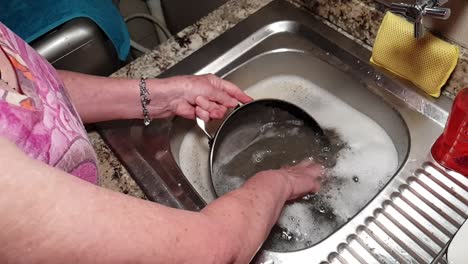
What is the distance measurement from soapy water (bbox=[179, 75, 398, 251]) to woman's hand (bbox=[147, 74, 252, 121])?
11 centimetres

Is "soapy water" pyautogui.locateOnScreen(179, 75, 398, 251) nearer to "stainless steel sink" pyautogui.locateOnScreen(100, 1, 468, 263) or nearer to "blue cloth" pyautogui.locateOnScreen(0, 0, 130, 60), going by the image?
"stainless steel sink" pyautogui.locateOnScreen(100, 1, 468, 263)

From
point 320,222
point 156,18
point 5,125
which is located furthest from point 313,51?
point 156,18

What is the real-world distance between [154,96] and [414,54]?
47 cm

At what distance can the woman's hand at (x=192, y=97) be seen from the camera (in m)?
0.82

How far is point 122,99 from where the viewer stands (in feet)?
2.61

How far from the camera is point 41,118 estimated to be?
52 centimetres

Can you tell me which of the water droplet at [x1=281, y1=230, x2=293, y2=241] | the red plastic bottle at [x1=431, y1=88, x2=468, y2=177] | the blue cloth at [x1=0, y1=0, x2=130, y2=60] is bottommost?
the water droplet at [x1=281, y1=230, x2=293, y2=241]

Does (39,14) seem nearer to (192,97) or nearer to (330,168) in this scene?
(192,97)

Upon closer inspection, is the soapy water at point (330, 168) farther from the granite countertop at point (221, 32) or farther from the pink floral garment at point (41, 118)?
the pink floral garment at point (41, 118)

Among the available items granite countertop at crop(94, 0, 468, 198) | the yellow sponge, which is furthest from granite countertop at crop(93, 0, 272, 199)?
the yellow sponge

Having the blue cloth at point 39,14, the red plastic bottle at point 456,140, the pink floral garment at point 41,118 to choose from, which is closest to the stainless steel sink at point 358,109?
the red plastic bottle at point 456,140

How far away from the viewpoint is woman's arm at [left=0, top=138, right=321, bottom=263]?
1.18ft

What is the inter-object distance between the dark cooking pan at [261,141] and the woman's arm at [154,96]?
0.03 metres

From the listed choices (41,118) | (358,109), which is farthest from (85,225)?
(358,109)
